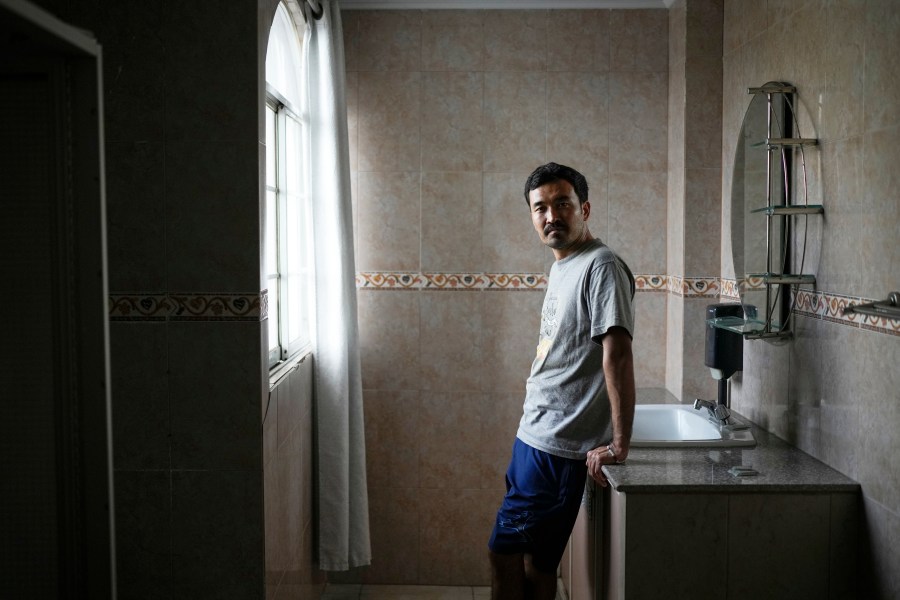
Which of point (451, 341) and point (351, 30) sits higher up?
point (351, 30)

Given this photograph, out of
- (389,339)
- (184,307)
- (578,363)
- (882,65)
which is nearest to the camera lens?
(882,65)

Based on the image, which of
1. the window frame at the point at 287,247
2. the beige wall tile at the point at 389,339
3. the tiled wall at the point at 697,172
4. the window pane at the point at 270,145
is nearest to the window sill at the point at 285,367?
the window frame at the point at 287,247

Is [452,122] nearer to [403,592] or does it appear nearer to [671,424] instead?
[671,424]

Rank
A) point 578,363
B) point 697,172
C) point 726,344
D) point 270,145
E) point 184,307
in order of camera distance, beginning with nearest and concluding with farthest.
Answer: point 184,307 < point 578,363 < point 270,145 < point 726,344 < point 697,172

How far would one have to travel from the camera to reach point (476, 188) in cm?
351

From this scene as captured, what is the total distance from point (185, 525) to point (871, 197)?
78.7 inches

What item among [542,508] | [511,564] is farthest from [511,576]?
[542,508]

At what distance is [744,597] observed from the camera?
7.04 feet

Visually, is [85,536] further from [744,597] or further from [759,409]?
[759,409]

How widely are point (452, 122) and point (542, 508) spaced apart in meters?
1.80

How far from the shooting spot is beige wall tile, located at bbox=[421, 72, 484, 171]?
11.5ft

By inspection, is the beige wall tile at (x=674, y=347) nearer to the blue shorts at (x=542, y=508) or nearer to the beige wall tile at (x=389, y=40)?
the blue shorts at (x=542, y=508)

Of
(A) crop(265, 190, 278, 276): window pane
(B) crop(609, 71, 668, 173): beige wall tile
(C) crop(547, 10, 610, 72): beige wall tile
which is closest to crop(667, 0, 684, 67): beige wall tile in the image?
(B) crop(609, 71, 668, 173): beige wall tile

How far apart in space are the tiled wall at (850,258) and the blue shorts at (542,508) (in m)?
0.73
